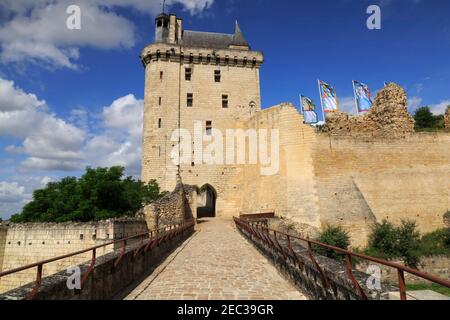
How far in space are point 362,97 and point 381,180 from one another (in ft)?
26.3

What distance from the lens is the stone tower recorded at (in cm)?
2578

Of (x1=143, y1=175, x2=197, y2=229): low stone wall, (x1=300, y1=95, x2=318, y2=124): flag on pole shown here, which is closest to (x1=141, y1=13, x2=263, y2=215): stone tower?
(x1=143, y1=175, x2=197, y2=229): low stone wall

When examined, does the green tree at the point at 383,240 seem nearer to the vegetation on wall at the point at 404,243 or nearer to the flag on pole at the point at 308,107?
the vegetation on wall at the point at 404,243

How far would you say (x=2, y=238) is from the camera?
13.4m

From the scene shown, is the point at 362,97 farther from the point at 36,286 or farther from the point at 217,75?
the point at 36,286

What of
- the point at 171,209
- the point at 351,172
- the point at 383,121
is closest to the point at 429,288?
the point at 351,172

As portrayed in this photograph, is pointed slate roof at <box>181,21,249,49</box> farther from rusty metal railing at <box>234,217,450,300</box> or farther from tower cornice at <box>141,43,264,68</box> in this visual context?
rusty metal railing at <box>234,217,450,300</box>

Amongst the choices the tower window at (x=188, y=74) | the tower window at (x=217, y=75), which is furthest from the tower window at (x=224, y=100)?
the tower window at (x=188, y=74)

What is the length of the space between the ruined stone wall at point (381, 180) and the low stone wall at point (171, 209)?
808 centimetres

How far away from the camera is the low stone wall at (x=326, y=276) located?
376 cm

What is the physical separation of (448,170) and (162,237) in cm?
1890
